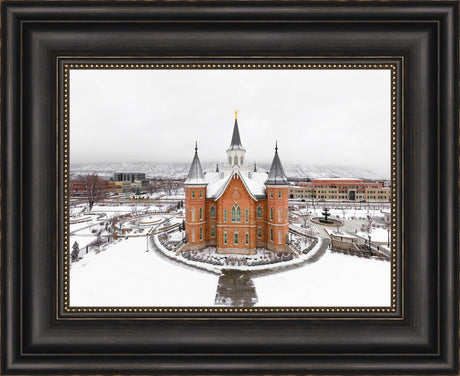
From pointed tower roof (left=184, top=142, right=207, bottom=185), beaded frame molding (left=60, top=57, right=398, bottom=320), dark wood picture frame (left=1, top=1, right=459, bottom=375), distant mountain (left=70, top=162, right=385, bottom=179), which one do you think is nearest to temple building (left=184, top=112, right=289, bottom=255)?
pointed tower roof (left=184, top=142, right=207, bottom=185)

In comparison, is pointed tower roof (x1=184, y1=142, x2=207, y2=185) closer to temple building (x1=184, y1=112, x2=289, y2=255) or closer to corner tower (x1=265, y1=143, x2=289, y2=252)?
temple building (x1=184, y1=112, x2=289, y2=255)

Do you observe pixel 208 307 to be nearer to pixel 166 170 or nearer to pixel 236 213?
pixel 166 170

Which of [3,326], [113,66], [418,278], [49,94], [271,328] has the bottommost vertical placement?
[271,328]

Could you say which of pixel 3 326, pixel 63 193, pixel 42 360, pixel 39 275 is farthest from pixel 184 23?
pixel 42 360

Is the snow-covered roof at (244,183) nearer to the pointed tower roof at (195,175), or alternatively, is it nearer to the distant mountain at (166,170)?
the pointed tower roof at (195,175)

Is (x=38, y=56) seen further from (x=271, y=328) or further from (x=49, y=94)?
(x=271, y=328)

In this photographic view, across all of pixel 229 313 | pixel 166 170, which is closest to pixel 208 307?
pixel 229 313

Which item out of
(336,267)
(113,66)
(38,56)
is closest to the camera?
(38,56)
